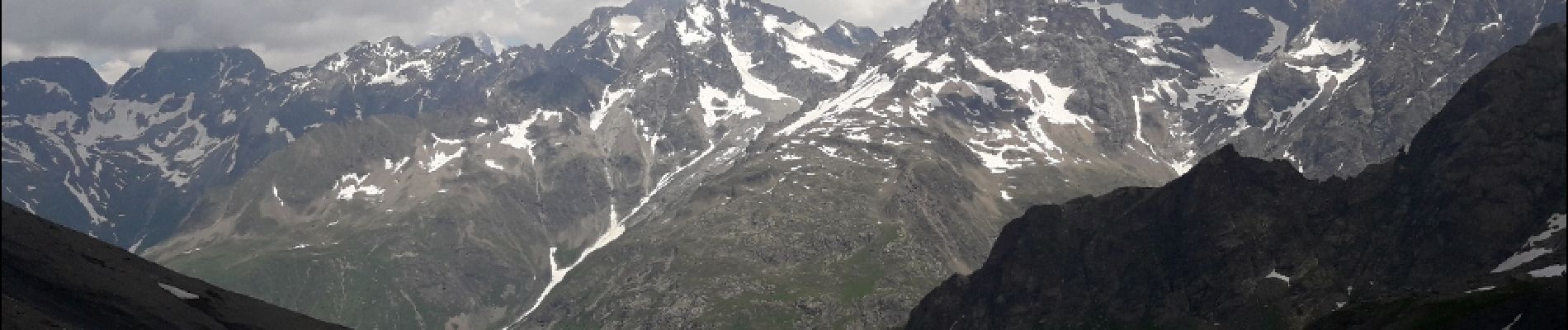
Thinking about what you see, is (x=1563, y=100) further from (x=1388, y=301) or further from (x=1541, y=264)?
(x=1541, y=264)

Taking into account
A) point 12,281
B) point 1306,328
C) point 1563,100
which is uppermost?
point 12,281

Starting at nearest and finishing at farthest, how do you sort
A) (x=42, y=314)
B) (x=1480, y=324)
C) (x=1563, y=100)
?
(x=1563, y=100) < (x=1480, y=324) < (x=42, y=314)

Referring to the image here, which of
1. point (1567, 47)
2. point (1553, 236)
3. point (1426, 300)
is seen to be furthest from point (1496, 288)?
point (1567, 47)

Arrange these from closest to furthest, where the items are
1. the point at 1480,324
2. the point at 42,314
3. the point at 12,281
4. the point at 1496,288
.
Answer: the point at 1480,324 < the point at 1496,288 < the point at 42,314 < the point at 12,281

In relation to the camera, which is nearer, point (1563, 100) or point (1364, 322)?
point (1563, 100)

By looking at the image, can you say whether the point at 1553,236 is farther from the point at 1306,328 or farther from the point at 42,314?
the point at 42,314

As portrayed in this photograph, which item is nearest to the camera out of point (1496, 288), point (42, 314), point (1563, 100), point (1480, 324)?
point (1563, 100)

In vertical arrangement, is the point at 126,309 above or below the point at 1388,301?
above

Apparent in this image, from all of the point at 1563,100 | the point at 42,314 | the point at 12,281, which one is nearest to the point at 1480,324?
the point at 1563,100

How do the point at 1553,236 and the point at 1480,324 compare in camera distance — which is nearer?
the point at 1480,324
